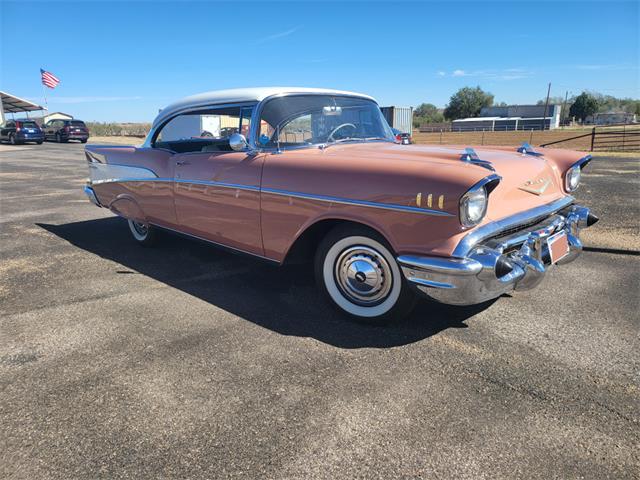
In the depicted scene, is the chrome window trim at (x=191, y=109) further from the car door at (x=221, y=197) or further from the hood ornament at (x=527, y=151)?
the hood ornament at (x=527, y=151)


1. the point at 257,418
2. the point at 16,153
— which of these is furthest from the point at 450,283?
the point at 16,153

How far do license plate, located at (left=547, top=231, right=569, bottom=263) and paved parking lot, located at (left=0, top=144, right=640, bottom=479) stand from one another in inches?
18.3

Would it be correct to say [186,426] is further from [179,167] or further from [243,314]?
[179,167]

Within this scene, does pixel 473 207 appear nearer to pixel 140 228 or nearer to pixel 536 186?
pixel 536 186

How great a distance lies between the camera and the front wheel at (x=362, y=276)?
9.73 feet

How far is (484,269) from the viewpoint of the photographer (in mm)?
2570

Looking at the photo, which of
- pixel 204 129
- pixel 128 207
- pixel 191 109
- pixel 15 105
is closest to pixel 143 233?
pixel 128 207

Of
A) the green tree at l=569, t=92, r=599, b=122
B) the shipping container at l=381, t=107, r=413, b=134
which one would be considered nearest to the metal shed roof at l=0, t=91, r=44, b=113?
the shipping container at l=381, t=107, r=413, b=134

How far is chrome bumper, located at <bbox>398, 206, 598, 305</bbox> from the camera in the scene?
→ 8.44 ft

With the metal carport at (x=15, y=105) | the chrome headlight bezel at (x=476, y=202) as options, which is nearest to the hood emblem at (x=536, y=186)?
the chrome headlight bezel at (x=476, y=202)

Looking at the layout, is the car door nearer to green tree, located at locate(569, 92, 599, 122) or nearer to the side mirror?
the side mirror

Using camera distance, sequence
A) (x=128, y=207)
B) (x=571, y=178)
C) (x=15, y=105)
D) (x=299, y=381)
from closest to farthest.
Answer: (x=299, y=381) < (x=571, y=178) < (x=128, y=207) < (x=15, y=105)

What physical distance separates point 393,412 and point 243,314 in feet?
4.92

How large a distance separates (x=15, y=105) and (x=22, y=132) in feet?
62.4
